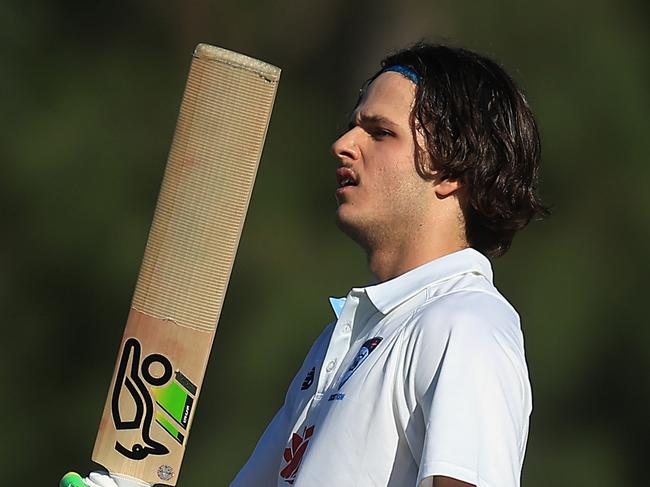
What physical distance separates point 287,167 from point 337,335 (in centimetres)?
625

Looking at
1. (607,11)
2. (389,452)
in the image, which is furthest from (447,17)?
(389,452)

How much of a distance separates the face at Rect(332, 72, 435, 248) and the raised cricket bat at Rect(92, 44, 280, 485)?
0.17 metres

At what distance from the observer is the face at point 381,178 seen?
7.66 feet

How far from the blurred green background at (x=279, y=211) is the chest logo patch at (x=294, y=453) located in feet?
19.2

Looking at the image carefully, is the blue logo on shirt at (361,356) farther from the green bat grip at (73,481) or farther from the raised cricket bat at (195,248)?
the green bat grip at (73,481)

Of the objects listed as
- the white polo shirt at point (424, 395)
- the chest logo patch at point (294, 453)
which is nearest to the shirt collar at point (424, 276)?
the white polo shirt at point (424, 395)

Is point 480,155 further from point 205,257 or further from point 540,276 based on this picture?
point 540,276

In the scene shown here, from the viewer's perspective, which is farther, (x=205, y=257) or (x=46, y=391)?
(x=46, y=391)

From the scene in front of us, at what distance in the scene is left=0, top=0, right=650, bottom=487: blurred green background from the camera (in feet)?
26.9

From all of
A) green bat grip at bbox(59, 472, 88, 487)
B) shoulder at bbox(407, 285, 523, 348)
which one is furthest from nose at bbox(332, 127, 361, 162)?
green bat grip at bbox(59, 472, 88, 487)

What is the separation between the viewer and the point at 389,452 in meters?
1.99

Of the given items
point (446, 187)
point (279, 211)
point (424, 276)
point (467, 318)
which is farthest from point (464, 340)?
point (279, 211)

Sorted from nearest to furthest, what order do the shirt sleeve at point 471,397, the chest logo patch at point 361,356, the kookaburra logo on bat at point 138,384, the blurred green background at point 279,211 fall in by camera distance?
1. the shirt sleeve at point 471,397
2. the chest logo patch at point 361,356
3. the kookaburra logo on bat at point 138,384
4. the blurred green background at point 279,211

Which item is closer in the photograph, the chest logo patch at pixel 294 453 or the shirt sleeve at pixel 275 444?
the chest logo patch at pixel 294 453
